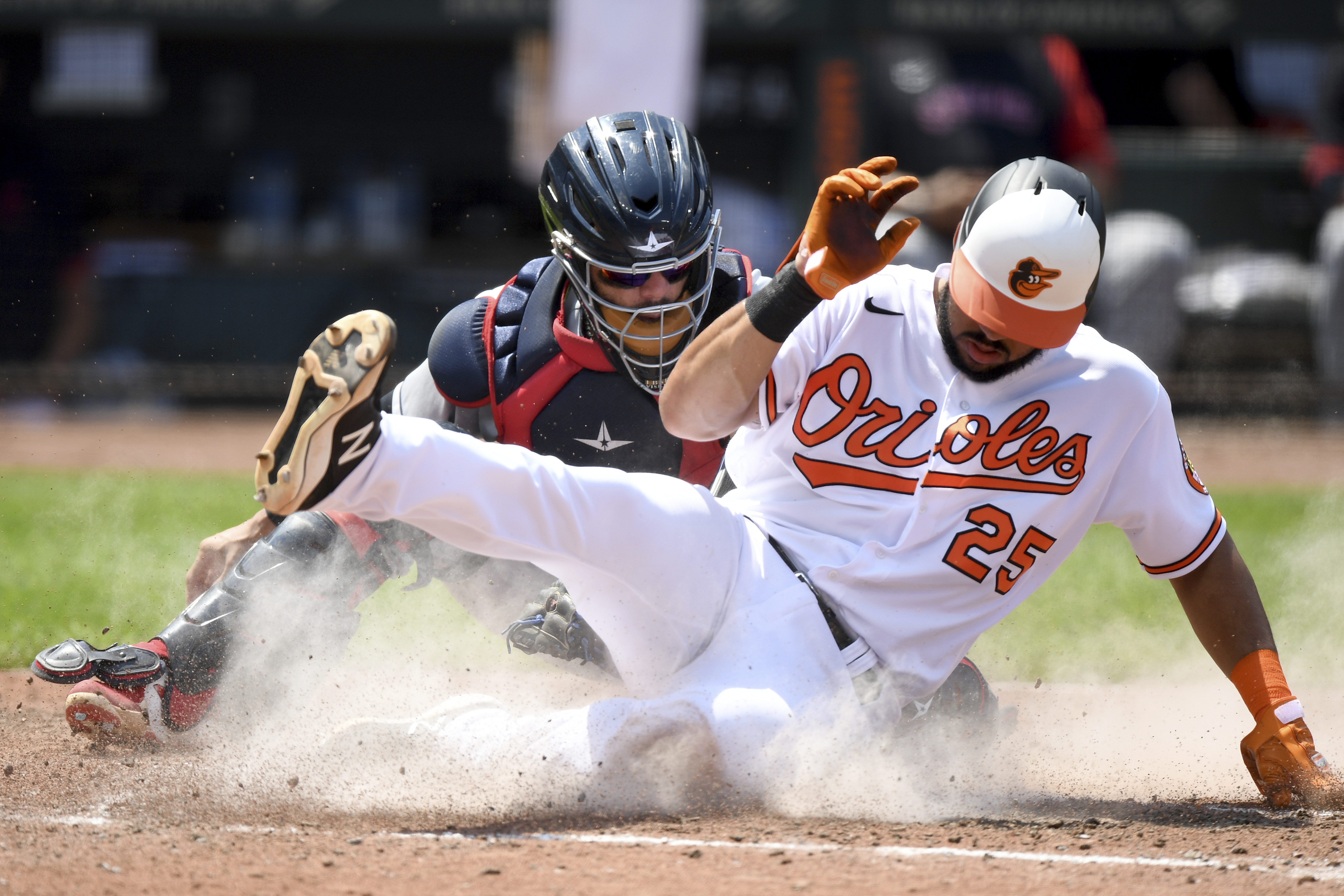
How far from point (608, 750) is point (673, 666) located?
33 cm

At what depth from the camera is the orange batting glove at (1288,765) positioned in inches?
131

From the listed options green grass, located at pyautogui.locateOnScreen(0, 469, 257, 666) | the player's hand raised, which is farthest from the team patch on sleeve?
green grass, located at pyautogui.locateOnScreen(0, 469, 257, 666)

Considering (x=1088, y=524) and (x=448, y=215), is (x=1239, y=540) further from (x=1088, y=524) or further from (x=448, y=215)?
(x=448, y=215)

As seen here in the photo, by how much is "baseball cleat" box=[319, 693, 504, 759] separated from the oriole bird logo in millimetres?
1511

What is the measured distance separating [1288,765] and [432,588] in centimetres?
319

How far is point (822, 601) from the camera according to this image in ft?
10.9

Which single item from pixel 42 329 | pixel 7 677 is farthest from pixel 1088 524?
pixel 42 329

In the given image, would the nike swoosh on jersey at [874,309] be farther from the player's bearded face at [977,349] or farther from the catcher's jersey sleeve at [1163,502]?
the catcher's jersey sleeve at [1163,502]

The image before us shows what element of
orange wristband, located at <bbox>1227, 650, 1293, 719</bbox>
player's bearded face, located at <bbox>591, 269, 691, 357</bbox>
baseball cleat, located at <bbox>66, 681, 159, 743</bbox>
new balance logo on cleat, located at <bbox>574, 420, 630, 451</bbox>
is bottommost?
baseball cleat, located at <bbox>66, 681, 159, 743</bbox>

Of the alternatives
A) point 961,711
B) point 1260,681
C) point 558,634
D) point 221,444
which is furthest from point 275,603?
point 221,444

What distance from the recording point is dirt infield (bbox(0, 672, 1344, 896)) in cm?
257

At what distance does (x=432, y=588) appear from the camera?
5.54m

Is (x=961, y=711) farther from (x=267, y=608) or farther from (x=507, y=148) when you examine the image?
(x=507, y=148)

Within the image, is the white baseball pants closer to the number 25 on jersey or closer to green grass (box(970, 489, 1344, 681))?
the number 25 on jersey
